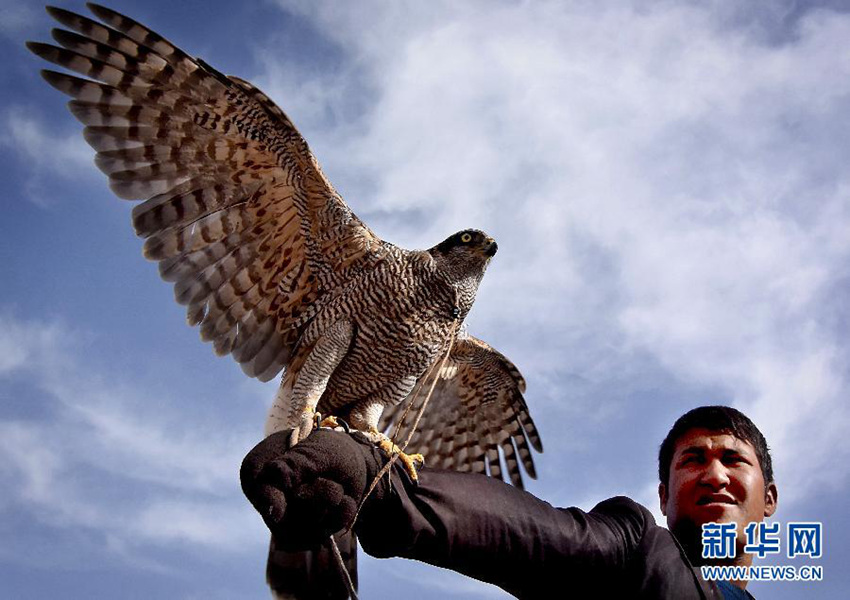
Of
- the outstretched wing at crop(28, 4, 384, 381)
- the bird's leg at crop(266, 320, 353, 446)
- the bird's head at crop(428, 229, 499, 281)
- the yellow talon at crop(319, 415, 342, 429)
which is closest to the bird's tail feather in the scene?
the yellow talon at crop(319, 415, 342, 429)

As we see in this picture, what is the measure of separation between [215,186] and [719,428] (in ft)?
10.3

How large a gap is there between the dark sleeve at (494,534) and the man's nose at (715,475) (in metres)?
0.61

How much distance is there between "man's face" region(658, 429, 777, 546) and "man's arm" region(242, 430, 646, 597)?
53 centimetres

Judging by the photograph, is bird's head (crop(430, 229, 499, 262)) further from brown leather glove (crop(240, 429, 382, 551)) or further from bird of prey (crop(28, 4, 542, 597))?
brown leather glove (crop(240, 429, 382, 551))

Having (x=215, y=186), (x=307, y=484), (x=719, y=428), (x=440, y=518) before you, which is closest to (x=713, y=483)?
(x=719, y=428)

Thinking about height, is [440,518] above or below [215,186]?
below

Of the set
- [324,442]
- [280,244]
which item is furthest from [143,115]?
[324,442]

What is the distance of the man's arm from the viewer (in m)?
1.86

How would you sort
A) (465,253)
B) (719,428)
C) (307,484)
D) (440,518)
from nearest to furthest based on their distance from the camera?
(307,484) < (440,518) < (719,428) < (465,253)

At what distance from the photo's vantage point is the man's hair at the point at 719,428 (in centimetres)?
293

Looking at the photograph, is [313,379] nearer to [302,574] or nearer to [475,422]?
[302,574]

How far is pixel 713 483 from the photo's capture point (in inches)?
111

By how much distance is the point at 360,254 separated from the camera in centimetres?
490

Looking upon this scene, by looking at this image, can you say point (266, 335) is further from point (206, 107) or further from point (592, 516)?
point (592, 516)
